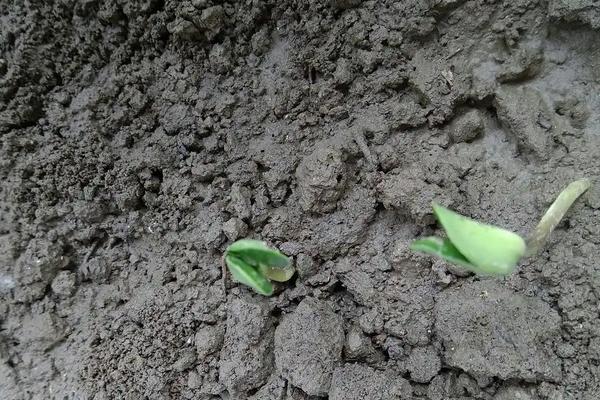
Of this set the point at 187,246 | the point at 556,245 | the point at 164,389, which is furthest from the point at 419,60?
the point at 164,389

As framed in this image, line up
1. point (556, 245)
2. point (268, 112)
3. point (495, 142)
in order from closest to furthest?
point (556, 245)
point (495, 142)
point (268, 112)

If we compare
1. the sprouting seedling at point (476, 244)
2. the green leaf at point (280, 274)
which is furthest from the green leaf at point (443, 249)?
the green leaf at point (280, 274)

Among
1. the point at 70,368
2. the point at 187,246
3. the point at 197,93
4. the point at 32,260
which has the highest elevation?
the point at 197,93

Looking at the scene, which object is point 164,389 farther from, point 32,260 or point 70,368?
point 32,260

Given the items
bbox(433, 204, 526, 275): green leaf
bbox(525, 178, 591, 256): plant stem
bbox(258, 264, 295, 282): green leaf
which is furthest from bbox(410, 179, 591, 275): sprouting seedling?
bbox(258, 264, 295, 282): green leaf

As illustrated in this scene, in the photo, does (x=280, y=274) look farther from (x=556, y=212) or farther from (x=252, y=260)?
(x=556, y=212)

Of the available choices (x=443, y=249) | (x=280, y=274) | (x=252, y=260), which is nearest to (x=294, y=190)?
(x=280, y=274)

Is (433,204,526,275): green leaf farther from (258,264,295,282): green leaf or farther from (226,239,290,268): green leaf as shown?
(258,264,295,282): green leaf
